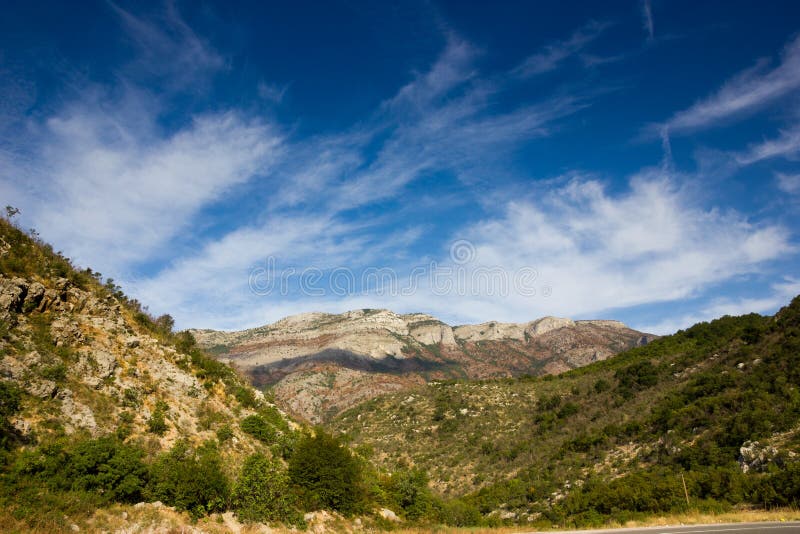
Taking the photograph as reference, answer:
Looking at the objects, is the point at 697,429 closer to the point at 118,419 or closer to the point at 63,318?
the point at 118,419

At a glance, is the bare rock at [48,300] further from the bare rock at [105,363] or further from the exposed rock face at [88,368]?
the bare rock at [105,363]

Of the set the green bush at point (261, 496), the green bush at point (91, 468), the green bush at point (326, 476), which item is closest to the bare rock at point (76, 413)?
the green bush at point (91, 468)

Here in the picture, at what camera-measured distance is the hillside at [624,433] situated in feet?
82.3

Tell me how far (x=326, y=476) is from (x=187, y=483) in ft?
20.3

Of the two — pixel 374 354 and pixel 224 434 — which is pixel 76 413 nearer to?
pixel 224 434

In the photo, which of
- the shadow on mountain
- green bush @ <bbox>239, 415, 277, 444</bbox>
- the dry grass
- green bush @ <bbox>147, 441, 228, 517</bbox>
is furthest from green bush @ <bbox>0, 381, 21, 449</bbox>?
the shadow on mountain

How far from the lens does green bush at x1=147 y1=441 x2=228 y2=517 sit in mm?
12695

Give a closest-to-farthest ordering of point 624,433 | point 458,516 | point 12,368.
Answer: point 12,368 < point 458,516 < point 624,433

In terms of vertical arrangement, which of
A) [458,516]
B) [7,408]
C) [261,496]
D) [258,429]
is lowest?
[458,516]

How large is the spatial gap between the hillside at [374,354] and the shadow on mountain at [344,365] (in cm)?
32

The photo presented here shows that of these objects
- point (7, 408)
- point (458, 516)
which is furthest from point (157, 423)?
point (458, 516)

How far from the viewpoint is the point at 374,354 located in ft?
501

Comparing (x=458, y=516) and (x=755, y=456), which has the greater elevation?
(x=755, y=456)

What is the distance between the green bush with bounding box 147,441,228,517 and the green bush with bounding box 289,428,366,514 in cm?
397
